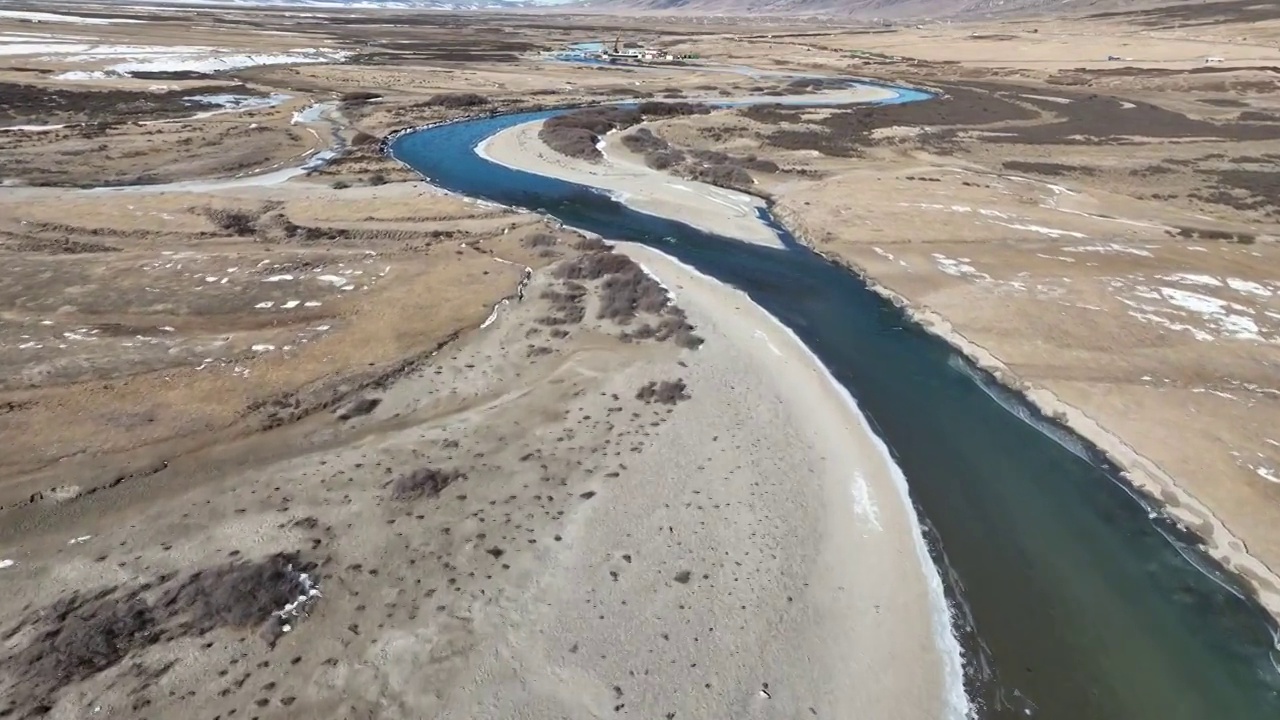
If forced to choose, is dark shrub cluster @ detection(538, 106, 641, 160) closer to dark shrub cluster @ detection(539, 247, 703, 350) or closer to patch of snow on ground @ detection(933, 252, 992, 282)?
dark shrub cluster @ detection(539, 247, 703, 350)

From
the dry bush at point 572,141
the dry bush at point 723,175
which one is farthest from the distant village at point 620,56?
the dry bush at point 723,175

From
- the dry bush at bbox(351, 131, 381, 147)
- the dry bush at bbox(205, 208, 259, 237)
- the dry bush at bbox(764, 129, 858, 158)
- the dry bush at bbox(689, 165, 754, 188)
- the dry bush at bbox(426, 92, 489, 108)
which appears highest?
the dry bush at bbox(764, 129, 858, 158)

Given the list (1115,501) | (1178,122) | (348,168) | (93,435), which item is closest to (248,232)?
(348,168)

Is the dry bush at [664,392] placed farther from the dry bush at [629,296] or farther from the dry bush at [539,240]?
the dry bush at [539,240]

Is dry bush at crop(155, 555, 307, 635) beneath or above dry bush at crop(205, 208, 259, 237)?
beneath

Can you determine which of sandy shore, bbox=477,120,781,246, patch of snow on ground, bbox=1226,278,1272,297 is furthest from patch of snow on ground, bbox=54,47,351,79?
patch of snow on ground, bbox=1226,278,1272,297

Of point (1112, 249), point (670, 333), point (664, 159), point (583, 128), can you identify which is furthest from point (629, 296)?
point (583, 128)
